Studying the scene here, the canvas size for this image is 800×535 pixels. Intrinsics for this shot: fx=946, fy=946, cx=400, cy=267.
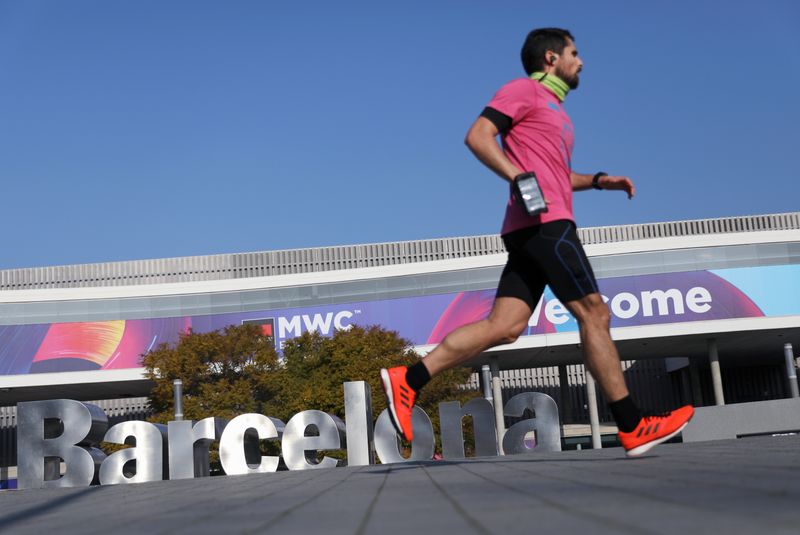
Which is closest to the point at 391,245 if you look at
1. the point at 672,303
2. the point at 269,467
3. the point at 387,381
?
the point at 672,303

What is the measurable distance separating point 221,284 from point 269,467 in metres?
31.2

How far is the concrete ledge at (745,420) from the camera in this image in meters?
20.7

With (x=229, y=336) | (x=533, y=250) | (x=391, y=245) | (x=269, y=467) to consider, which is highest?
(x=391, y=245)

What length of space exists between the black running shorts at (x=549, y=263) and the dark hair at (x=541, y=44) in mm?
1095

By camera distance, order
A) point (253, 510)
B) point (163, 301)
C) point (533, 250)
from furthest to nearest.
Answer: point (163, 301) < point (533, 250) < point (253, 510)

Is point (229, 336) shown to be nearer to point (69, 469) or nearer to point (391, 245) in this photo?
point (69, 469)

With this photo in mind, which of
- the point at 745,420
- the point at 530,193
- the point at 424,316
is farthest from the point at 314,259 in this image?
the point at 530,193

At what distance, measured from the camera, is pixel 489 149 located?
17.0ft

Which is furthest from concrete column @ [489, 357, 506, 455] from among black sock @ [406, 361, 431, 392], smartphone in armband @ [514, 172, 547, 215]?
smartphone in armband @ [514, 172, 547, 215]

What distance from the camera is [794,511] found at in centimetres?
230

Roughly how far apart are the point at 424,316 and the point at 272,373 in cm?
1109

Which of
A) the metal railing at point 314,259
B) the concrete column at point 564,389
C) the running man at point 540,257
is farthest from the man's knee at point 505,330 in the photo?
the metal railing at point 314,259

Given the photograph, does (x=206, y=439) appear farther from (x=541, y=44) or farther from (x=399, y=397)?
(x=541, y=44)

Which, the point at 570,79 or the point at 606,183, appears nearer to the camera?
the point at 570,79
